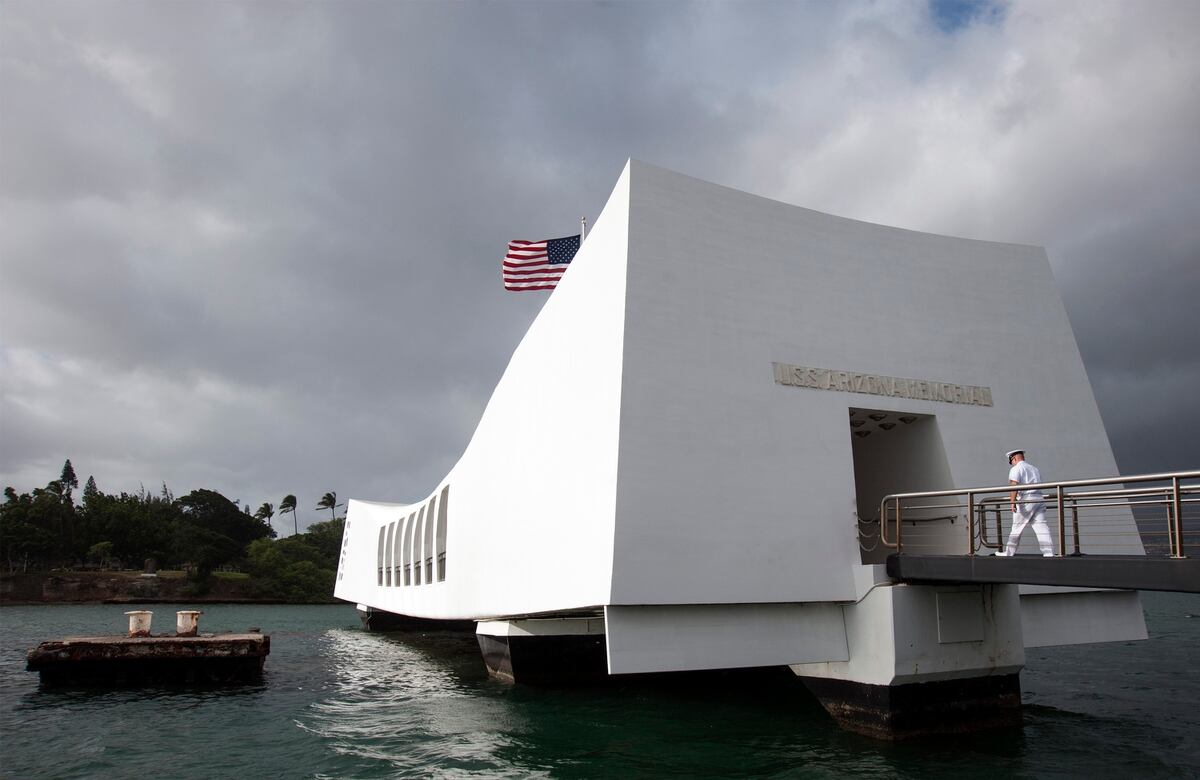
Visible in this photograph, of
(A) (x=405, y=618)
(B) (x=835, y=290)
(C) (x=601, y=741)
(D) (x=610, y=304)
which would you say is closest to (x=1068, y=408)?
(B) (x=835, y=290)

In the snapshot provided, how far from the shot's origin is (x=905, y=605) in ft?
33.2

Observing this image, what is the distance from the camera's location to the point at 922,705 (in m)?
10.1

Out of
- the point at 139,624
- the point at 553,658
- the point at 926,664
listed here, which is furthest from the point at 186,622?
the point at 926,664

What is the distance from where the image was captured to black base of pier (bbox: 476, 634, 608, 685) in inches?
670

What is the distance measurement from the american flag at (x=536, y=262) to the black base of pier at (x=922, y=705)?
9216 mm

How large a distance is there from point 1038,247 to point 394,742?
13.0 m

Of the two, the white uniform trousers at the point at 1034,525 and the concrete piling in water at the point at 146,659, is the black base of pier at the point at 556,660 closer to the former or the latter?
the concrete piling in water at the point at 146,659

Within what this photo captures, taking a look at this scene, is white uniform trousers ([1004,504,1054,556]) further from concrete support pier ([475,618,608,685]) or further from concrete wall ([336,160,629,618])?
concrete support pier ([475,618,608,685])

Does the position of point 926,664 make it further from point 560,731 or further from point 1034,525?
point 560,731

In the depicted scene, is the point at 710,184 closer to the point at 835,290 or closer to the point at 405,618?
the point at 835,290

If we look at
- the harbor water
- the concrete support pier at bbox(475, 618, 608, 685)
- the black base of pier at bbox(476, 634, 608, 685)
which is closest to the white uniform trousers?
the harbor water

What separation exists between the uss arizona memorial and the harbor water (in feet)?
3.63

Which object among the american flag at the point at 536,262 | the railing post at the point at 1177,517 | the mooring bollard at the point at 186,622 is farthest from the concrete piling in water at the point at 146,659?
the railing post at the point at 1177,517

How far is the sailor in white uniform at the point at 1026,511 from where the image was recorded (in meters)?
8.88
